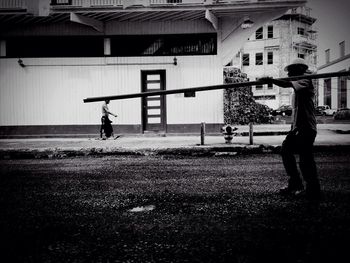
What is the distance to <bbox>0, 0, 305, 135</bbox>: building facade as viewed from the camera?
16.3 m

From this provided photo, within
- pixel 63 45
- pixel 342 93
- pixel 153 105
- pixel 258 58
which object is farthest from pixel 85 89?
pixel 258 58

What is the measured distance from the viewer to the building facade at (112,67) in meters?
16.3

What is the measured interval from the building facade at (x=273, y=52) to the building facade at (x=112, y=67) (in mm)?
37518

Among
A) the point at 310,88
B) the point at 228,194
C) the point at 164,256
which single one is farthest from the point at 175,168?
the point at 164,256

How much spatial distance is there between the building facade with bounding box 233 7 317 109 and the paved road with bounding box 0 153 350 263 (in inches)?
1890

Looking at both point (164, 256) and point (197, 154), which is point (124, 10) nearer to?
point (197, 154)

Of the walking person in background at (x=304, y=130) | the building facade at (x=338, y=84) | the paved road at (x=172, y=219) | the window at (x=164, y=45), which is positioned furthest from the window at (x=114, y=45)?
the building facade at (x=338, y=84)

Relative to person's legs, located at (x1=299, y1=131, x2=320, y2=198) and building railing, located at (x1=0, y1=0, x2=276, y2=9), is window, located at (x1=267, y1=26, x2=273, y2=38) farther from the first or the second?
person's legs, located at (x1=299, y1=131, x2=320, y2=198)

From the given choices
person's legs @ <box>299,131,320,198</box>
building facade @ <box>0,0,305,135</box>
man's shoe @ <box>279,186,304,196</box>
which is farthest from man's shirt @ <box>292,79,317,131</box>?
building facade @ <box>0,0,305,135</box>

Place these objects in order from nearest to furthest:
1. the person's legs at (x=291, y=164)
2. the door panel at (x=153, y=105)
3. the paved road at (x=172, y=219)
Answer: the paved road at (x=172, y=219) < the person's legs at (x=291, y=164) < the door panel at (x=153, y=105)

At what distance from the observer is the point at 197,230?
3.43m

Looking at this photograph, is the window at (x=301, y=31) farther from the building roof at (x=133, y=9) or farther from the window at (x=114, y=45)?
the window at (x=114, y=45)

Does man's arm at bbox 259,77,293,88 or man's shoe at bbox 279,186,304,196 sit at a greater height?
man's arm at bbox 259,77,293,88

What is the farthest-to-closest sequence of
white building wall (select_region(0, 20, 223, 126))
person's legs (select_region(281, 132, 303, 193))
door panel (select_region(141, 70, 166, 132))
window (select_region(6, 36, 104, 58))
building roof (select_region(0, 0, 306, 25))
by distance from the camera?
door panel (select_region(141, 70, 166, 132)) → window (select_region(6, 36, 104, 58)) → white building wall (select_region(0, 20, 223, 126)) → building roof (select_region(0, 0, 306, 25)) → person's legs (select_region(281, 132, 303, 193))
